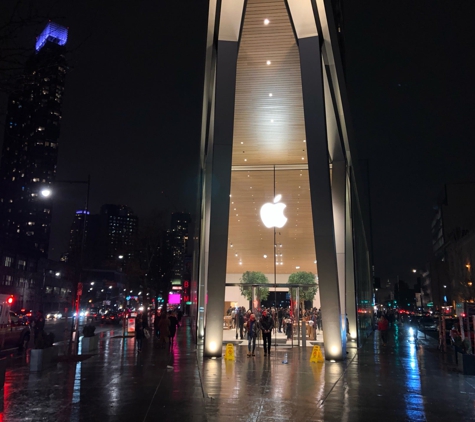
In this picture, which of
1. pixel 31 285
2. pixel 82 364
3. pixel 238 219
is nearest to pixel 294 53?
pixel 238 219

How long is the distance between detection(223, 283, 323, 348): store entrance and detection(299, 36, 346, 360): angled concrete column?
7.25m

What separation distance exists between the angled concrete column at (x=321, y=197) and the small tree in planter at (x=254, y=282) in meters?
8.37

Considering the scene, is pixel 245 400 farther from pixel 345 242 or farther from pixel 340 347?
pixel 345 242

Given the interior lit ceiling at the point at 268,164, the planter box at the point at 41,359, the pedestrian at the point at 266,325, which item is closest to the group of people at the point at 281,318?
the interior lit ceiling at the point at 268,164

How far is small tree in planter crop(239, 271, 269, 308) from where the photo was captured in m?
24.0

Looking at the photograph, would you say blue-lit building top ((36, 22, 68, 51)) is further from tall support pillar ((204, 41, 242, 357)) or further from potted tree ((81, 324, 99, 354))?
potted tree ((81, 324, 99, 354))

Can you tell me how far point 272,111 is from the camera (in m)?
20.1

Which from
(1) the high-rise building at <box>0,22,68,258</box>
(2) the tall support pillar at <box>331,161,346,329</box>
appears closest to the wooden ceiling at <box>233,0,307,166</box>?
(2) the tall support pillar at <box>331,161,346,329</box>

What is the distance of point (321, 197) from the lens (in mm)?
15797

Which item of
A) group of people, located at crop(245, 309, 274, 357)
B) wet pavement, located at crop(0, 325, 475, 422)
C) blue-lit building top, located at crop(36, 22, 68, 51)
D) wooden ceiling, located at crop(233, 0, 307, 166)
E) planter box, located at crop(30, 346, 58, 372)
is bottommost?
wet pavement, located at crop(0, 325, 475, 422)

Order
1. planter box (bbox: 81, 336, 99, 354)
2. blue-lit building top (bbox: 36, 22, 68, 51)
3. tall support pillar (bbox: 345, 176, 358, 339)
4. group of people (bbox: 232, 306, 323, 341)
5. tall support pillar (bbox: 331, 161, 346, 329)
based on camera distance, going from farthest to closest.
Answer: tall support pillar (bbox: 345, 176, 358, 339) → tall support pillar (bbox: 331, 161, 346, 329) → group of people (bbox: 232, 306, 323, 341) → planter box (bbox: 81, 336, 99, 354) → blue-lit building top (bbox: 36, 22, 68, 51)

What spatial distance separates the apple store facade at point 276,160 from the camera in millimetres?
15695

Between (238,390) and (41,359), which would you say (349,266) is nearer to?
(238,390)

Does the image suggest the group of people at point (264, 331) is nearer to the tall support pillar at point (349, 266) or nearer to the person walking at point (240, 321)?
the person walking at point (240, 321)
